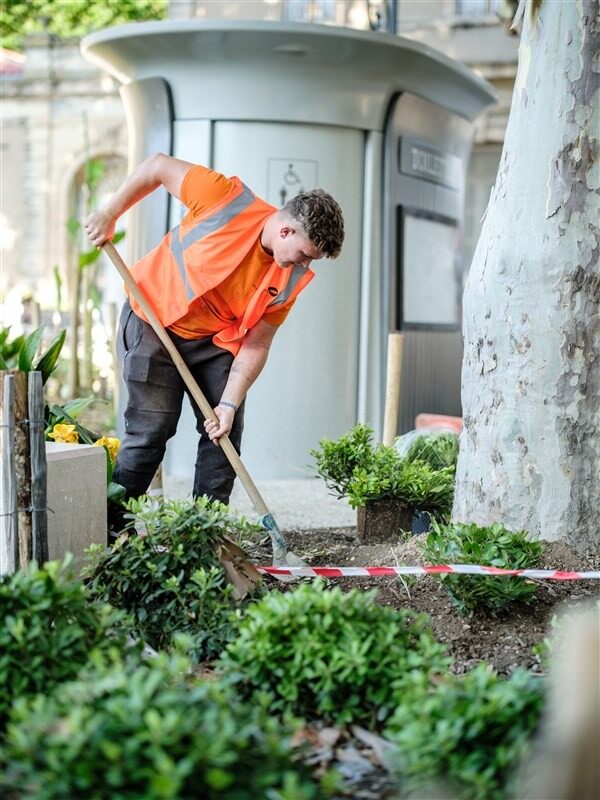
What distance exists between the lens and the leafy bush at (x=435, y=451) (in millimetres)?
5160

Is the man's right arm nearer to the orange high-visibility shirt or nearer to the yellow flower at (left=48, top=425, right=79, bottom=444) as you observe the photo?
the orange high-visibility shirt

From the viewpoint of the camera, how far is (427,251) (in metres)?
8.72

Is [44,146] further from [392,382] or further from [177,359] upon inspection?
[177,359]

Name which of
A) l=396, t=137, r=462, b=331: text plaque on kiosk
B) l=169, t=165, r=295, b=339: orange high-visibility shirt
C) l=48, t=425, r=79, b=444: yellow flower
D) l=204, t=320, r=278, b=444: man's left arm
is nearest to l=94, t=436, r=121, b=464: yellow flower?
l=48, t=425, r=79, b=444: yellow flower

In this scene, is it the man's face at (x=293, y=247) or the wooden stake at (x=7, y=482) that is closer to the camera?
the wooden stake at (x=7, y=482)

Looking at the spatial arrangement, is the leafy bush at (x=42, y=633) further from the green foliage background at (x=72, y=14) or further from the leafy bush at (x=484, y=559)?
the green foliage background at (x=72, y=14)

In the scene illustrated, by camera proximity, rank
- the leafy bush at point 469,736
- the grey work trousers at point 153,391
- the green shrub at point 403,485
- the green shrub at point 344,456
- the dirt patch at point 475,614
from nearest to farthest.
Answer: the leafy bush at point 469,736, the dirt patch at point 475,614, the grey work trousers at point 153,391, the green shrub at point 403,485, the green shrub at point 344,456

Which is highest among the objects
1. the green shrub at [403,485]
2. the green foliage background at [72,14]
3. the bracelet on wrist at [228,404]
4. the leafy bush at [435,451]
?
the green foliage background at [72,14]

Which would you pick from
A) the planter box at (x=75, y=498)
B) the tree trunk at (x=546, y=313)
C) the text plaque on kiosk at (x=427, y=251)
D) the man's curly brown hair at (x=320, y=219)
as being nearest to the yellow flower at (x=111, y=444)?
the planter box at (x=75, y=498)

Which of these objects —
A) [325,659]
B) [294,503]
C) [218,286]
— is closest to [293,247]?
[218,286]

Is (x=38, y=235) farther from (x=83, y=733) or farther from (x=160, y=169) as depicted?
(x=83, y=733)

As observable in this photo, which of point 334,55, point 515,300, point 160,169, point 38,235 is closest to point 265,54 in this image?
point 334,55

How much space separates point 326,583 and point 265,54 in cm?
453

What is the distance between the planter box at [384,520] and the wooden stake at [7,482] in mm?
2061
